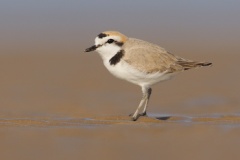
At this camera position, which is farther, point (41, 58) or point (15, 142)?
point (41, 58)

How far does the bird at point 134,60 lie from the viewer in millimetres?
11359

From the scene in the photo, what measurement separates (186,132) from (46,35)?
30.3ft

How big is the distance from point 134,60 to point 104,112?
3.99 feet

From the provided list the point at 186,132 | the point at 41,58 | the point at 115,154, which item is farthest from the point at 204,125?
the point at 41,58

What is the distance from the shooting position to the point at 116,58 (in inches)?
448

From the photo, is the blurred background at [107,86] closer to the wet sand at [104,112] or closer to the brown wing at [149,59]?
the wet sand at [104,112]

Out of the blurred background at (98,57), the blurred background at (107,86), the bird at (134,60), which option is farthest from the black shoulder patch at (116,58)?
the blurred background at (98,57)

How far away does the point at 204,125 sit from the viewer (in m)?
10.9

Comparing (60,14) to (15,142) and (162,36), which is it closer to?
(162,36)

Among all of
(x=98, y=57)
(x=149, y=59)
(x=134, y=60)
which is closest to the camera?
(x=134, y=60)

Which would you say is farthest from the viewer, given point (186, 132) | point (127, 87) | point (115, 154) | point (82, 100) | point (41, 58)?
point (41, 58)

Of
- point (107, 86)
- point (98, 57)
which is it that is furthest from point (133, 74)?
point (98, 57)

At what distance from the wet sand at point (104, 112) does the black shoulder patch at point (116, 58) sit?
0.77 metres

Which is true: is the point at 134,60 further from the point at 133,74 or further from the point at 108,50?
the point at 108,50
